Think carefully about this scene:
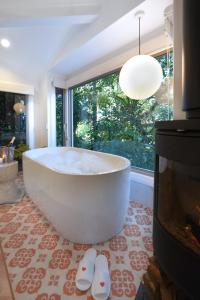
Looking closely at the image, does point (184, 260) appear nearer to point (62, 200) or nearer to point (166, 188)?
point (166, 188)

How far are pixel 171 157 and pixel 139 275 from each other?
102 centimetres

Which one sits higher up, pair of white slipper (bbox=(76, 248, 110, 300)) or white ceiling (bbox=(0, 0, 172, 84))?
white ceiling (bbox=(0, 0, 172, 84))

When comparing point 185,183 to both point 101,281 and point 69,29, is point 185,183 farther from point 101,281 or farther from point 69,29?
point 69,29

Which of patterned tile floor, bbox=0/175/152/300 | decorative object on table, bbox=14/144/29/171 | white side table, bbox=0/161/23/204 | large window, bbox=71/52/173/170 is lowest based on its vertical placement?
patterned tile floor, bbox=0/175/152/300

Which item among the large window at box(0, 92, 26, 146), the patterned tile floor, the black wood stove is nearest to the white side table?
the patterned tile floor

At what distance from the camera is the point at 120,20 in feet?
6.71

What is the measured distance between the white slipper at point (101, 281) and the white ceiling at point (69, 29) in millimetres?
2406

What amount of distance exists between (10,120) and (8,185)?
6.07ft

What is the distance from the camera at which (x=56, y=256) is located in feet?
5.00

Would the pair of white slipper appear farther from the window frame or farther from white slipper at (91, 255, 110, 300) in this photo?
the window frame

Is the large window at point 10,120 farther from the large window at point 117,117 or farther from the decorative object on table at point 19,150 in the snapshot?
the large window at point 117,117

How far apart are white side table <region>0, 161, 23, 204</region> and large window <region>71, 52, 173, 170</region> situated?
157 centimetres

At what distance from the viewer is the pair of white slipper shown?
1.17 meters

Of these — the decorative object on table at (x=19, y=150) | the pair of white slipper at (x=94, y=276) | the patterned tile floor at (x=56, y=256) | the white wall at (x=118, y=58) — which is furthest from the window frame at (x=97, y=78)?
the pair of white slipper at (x=94, y=276)
